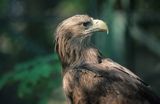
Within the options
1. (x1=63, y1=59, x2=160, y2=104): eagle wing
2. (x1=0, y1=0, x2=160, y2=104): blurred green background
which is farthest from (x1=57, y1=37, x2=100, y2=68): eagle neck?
(x1=0, y1=0, x2=160, y2=104): blurred green background

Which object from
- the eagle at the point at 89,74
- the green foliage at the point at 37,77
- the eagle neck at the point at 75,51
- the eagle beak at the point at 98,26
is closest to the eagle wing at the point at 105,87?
the eagle at the point at 89,74

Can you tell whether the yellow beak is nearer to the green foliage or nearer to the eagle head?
the eagle head

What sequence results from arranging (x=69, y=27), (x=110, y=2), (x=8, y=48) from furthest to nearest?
(x=8, y=48) < (x=110, y=2) < (x=69, y=27)

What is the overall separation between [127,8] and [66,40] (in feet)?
15.9

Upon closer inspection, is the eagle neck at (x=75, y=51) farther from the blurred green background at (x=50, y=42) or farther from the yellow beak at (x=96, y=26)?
the blurred green background at (x=50, y=42)

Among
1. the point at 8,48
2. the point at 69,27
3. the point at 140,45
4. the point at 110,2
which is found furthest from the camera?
the point at 8,48

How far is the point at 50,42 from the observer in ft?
56.7

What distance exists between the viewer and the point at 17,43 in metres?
16.6

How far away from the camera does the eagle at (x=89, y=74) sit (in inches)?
362

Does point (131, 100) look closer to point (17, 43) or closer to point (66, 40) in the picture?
point (66, 40)

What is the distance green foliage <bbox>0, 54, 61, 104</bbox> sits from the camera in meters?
14.0

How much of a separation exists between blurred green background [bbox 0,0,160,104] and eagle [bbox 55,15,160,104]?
3.86 meters

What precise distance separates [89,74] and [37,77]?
4.69m

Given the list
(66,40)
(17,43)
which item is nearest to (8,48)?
(17,43)
